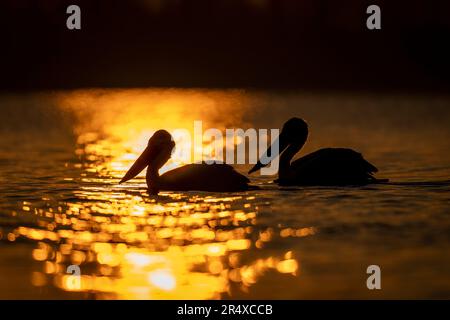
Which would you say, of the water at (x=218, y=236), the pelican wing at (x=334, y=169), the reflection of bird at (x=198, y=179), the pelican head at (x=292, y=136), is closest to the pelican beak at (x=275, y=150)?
the pelican head at (x=292, y=136)

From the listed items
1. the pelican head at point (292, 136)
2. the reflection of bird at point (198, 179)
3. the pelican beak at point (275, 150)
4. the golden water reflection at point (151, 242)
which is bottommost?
the golden water reflection at point (151, 242)

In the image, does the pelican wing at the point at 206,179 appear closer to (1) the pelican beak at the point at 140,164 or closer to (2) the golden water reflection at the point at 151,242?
(2) the golden water reflection at the point at 151,242

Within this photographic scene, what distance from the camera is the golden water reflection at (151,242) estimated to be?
924 cm

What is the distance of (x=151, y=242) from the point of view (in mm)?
10734

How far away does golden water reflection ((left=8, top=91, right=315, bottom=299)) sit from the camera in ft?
30.3

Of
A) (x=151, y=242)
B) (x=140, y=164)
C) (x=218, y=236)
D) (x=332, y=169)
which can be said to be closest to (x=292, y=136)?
(x=332, y=169)

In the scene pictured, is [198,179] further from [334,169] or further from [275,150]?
[275,150]

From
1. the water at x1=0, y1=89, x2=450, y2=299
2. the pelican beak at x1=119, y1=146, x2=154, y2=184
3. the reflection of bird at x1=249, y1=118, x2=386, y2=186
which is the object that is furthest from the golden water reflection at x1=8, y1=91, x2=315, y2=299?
the reflection of bird at x1=249, y1=118, x2=386, y2=186

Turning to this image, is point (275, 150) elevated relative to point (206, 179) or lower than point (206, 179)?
A: elevated

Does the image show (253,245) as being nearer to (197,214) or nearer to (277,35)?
(197,214)

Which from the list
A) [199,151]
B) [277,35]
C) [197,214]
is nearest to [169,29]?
[277,35]

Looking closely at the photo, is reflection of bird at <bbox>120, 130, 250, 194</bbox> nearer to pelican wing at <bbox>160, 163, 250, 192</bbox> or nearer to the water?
pelican wing at <bbox>160, 163, 250, 192</bbox>

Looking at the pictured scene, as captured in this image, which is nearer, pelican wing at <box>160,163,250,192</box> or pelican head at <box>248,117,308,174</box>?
pelican wing at <box>160,163,250,192</box>

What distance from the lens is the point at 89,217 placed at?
1202 cm
